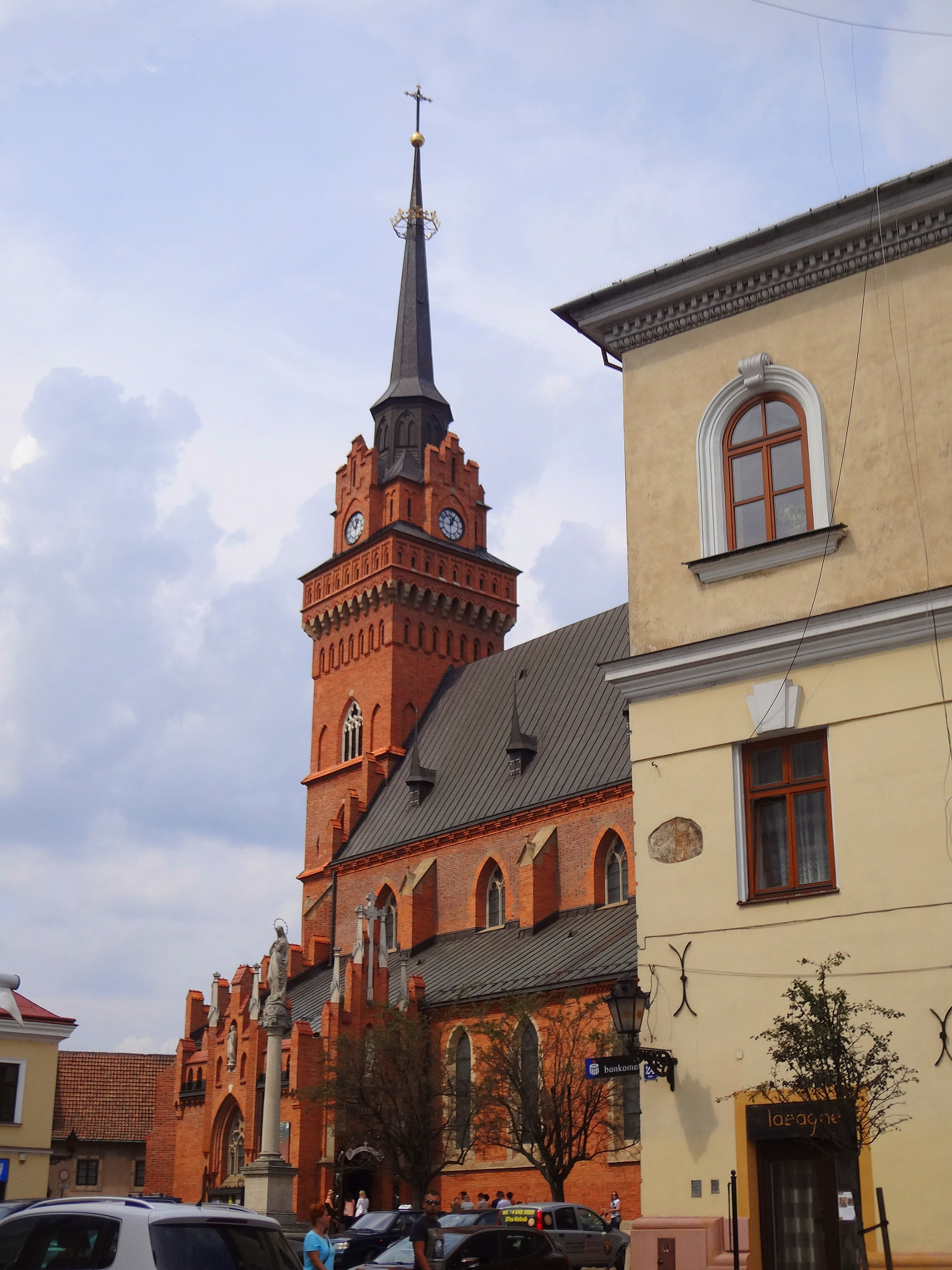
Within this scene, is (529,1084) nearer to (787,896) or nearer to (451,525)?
(787,896)

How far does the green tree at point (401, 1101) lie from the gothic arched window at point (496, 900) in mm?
6673

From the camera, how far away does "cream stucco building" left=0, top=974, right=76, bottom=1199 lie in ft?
123

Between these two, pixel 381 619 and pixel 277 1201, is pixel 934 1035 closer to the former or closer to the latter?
pixel 277 1201

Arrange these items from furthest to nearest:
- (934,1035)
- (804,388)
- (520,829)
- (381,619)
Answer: (381,619) < (520,829) < (804,388) < (934,1035)

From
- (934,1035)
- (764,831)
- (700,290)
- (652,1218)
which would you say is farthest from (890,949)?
(700,290)

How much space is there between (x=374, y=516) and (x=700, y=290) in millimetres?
40715

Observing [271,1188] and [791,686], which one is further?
[271,1188]

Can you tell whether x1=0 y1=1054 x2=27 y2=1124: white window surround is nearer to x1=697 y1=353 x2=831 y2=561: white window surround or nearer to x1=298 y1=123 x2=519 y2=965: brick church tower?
x1=298 y1=123 x2=519 y2=965: brick church tower

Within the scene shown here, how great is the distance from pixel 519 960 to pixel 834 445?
87.6 ft

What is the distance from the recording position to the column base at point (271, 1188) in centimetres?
2858

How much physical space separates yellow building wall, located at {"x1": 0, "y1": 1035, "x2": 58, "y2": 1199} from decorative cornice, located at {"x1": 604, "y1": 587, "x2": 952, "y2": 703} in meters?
28.5

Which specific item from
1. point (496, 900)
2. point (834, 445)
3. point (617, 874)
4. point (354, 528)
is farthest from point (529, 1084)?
point (354, 528)

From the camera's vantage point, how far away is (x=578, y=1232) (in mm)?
24125

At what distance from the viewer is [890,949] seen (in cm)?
1285
